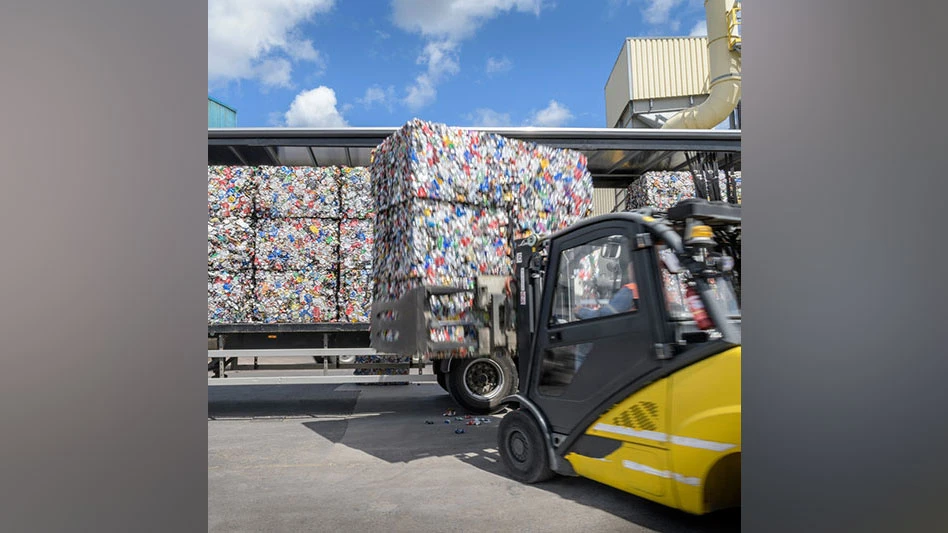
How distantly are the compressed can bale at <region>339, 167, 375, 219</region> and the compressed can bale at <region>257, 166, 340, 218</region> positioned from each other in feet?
0.30

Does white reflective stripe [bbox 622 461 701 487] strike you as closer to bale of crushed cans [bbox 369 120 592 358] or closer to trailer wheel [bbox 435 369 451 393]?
bale of crushed cans [bbox 369 120 592 358]

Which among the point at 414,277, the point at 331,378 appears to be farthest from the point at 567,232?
the point at 331,378

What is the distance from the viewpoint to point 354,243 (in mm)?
8016

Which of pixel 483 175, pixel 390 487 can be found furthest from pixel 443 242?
pixel 390 487

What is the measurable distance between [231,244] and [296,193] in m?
1.06

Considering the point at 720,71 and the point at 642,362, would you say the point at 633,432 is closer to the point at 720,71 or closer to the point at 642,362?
the point at 642,362

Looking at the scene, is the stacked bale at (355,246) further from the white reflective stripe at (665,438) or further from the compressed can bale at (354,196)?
the white reflective stripe at (665,438)

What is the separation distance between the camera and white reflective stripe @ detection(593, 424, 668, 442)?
314 cm
